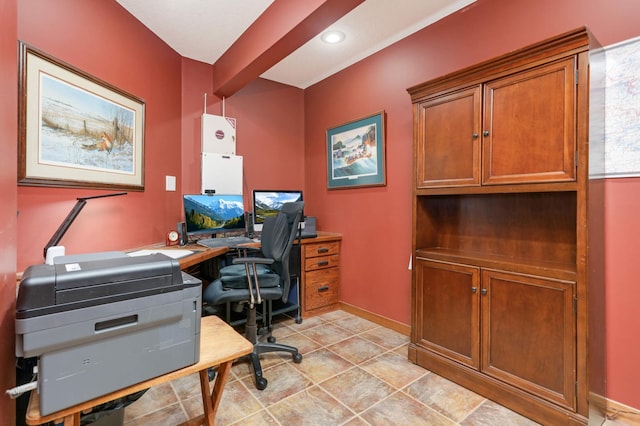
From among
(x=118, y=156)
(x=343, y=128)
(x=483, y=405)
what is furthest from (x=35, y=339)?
(x=343, y=128)

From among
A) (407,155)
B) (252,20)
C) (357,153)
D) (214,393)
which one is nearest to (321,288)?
(357,153)

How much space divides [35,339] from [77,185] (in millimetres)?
A: 1402

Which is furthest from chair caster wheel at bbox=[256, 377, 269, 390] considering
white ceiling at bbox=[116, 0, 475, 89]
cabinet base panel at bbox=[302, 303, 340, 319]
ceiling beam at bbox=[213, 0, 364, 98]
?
white ceiling at bbox=[116, 0, 475, 89]

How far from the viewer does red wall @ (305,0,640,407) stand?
5.28ft

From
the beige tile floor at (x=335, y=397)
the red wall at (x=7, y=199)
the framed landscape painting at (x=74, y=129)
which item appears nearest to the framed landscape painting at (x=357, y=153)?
the beige tile floor at (x=335, y=397)

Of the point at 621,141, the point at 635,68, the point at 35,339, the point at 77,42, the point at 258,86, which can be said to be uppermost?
the point at 258,86

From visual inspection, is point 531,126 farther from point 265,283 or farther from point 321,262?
point 321,262

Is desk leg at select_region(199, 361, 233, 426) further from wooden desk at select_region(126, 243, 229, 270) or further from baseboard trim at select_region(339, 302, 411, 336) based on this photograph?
baseboard trim at select_region(339, 302, 411, 336)

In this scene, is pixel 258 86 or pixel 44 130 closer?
pixel 44 130

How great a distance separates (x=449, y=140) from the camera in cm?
202

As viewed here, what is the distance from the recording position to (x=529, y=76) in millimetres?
1650

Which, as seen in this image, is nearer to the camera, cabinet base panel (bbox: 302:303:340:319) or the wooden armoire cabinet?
the wooden armoire cabinet

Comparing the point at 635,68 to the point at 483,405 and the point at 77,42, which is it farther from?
the point at 77,42

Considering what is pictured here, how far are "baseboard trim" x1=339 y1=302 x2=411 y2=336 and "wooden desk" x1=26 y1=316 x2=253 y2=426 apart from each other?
1825mm
